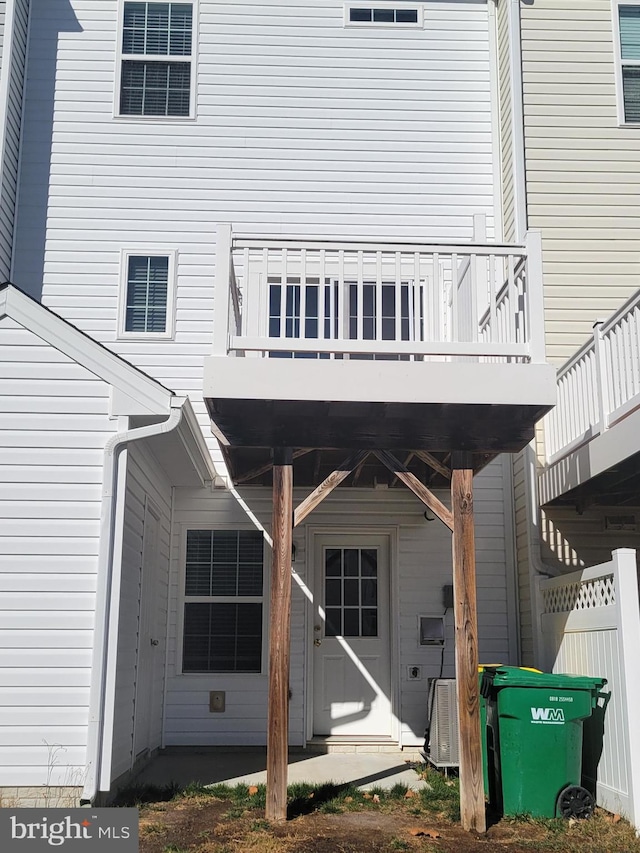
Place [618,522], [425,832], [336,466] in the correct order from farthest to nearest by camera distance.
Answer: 1. [618,522]
2. [336,466]
3. [425,832]

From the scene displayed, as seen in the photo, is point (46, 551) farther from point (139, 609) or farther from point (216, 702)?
point (216, 702)

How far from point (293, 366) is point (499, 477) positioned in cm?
415

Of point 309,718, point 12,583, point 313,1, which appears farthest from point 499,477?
point 313,1

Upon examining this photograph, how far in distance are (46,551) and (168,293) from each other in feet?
13.6

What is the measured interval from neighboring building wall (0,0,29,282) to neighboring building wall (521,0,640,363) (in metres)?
5.65

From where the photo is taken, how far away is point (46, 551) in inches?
248

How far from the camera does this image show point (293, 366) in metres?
6.09

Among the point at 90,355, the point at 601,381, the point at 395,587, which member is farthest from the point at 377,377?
the point at 395,587

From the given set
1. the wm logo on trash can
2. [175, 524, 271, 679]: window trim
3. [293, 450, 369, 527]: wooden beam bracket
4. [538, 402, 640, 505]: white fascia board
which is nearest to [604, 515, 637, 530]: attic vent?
[538, 402, 640, 505]: white fascia board

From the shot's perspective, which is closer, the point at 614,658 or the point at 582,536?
the point at 614,658

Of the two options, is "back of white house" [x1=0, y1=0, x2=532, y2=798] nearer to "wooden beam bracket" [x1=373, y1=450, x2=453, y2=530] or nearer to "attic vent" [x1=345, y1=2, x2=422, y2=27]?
"attic vent" [x1=345, y1=2, x2=422, y2=27]

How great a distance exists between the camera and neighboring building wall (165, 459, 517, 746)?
8.84m

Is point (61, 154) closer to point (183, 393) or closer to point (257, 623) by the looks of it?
point (183, 393)

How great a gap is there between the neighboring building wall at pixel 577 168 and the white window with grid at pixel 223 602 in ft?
12.6
